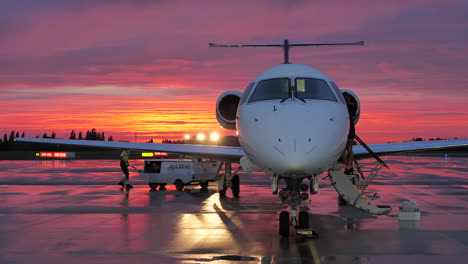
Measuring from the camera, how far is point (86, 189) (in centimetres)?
2223

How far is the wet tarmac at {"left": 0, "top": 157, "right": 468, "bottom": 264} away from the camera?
881cm

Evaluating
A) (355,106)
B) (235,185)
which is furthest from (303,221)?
(235,185)

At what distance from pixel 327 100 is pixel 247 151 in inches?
68.9

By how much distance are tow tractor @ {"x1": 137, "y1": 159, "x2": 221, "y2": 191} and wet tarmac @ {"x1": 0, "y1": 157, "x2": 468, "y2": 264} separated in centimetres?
266

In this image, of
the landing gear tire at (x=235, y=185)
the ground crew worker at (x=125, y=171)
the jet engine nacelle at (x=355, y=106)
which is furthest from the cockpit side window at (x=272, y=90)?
the ground crew worker at (x=125, y=171)

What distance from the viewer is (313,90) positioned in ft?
33.5

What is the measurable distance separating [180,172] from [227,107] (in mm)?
6150

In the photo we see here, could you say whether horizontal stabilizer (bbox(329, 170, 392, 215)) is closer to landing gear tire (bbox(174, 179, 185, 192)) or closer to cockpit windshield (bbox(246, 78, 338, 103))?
cockpit windshield (bbox(246, 78, 338, 103))

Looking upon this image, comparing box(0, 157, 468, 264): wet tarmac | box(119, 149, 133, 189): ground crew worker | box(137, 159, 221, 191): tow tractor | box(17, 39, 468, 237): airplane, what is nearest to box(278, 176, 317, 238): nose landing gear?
box(17, 39, 468, 237): airplane

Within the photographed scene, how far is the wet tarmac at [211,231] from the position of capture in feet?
28.9

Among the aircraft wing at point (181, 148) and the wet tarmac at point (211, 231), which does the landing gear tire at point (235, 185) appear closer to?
the wet tarmac at point (211, 231)

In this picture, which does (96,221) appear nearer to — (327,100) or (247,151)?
(247,151)

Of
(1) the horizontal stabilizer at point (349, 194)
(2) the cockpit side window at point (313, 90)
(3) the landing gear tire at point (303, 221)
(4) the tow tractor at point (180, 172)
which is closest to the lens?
(2) the cockpit side window at point (313, 90)

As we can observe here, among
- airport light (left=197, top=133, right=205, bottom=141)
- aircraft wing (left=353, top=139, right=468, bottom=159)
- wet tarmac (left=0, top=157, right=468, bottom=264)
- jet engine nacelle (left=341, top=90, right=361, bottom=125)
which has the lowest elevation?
wet tarmac (left=0, top=157, right=468, bottom=264)
